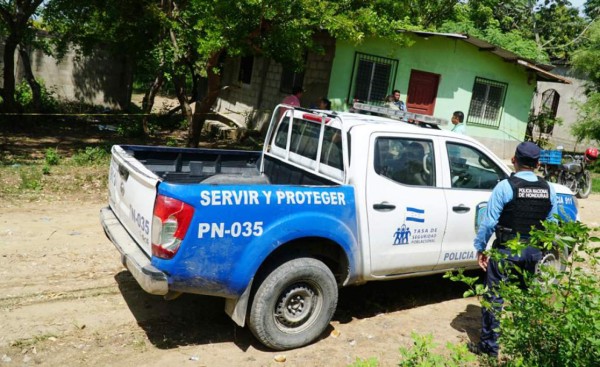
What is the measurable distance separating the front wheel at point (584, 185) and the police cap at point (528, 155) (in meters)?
9.84

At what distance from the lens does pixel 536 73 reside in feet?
56.5

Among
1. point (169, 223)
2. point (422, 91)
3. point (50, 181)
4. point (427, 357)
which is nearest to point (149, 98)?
point (50, 181)

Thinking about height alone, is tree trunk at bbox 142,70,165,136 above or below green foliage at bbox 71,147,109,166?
above

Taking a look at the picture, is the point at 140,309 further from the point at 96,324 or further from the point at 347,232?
the point at 347,232

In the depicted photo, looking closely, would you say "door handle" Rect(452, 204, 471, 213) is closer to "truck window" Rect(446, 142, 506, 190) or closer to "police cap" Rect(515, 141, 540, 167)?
"truck window" Rect(446, 142, 506, 190)

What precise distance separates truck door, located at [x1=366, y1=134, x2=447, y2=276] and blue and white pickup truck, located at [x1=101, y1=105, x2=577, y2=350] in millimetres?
11

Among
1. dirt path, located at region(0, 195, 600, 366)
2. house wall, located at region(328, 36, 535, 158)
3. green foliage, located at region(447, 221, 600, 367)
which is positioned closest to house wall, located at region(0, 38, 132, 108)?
house wall, located at region(328, 36, 535, 158)

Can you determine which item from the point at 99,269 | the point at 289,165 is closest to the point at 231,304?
the point at 289,165

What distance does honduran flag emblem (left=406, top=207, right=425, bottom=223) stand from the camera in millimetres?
4781

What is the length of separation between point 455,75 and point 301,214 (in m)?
13.2

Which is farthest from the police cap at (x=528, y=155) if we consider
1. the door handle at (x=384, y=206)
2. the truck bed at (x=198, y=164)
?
the truck bed at (x=198, y=164)

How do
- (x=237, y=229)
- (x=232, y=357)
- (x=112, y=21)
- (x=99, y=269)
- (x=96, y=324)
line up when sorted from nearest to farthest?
(x=237, y=229)
(x=232, y=357)
(x=96, y=324)
(x=99, y=269)
(x=112, y=21)

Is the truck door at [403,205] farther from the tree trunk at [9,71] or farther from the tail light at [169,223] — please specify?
the tree trunk at [9,71]

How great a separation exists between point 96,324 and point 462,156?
147 inches
